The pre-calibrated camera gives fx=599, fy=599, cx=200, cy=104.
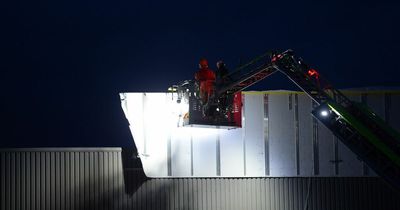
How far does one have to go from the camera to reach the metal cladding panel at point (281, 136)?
63.4 ft

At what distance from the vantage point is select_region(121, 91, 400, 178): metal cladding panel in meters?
18.9

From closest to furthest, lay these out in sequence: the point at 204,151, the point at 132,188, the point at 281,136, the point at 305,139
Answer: the point at 132,188, the point at 204,151, the point at 281,136, the point at 305,139

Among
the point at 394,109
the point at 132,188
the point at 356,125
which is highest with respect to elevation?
the point at 394,109

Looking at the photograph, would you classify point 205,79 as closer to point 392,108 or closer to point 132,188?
point 132,188

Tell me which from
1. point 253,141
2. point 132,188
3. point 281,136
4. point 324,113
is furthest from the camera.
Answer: point 281,136

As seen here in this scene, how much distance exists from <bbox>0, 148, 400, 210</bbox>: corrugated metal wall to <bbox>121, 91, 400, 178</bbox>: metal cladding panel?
0.37 meters

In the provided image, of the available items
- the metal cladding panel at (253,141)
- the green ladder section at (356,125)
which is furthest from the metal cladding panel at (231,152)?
the green ladder section at (356,125)

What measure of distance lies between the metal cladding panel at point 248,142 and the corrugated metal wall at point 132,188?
0.37 metres

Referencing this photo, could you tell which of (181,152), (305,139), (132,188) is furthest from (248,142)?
(132,188)

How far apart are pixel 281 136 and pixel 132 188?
5.06 meters

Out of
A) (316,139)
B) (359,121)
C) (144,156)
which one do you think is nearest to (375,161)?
(359,121)

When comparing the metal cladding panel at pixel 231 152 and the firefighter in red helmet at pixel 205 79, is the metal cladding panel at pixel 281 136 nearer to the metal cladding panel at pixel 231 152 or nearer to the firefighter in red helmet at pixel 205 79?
the metal cladding panel at pixel 231 152

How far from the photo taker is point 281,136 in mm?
19375

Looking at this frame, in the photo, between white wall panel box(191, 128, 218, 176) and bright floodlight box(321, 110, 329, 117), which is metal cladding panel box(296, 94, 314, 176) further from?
bright floodlight box(321, 110, 329, 117)
